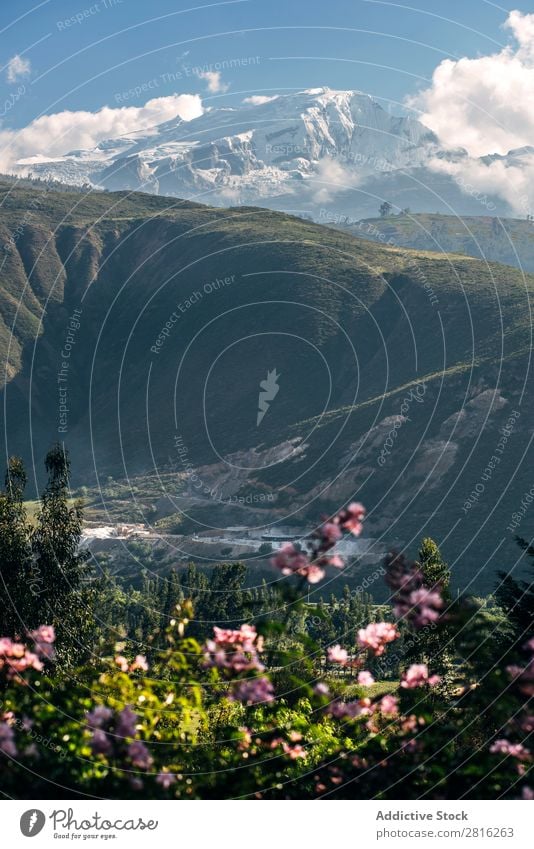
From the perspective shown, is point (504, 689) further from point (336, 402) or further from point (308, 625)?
point (336, 402)

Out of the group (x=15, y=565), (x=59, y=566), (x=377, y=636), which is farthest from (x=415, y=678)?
(x=59, y=566)

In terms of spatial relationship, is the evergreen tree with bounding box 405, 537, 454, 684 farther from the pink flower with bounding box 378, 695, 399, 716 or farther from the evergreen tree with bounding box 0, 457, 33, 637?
the evergreen tree with bounding box 0, 457, 33, 637

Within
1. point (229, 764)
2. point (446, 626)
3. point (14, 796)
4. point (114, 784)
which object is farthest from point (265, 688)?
point (446, 626)

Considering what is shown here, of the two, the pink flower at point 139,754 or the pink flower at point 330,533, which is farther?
the pink flower at point 330,533

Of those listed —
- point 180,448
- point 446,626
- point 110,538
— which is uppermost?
point 180,448

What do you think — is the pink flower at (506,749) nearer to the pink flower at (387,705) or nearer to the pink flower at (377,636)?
the pink flower at (387,705)

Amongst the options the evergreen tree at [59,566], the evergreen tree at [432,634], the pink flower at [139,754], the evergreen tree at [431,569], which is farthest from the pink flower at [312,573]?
the evergreen tree at [59,566]
